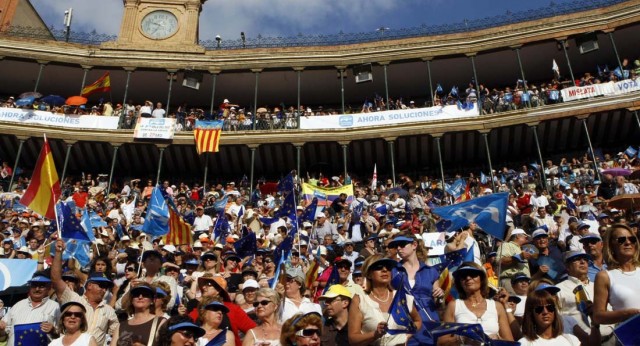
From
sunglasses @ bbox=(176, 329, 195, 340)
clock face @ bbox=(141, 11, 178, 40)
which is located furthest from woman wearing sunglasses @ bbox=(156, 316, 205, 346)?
clock face @ bbox=(141, 11, 178, 40)

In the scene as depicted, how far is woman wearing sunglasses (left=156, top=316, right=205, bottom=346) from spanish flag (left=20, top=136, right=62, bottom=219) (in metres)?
6.47

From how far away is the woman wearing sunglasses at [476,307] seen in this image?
5012 millimetres

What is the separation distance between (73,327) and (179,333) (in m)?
1.38

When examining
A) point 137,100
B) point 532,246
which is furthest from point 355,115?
point 532,246

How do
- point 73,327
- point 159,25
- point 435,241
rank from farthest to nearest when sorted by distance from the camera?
point 159,25 → point 435,241 → point 73,327

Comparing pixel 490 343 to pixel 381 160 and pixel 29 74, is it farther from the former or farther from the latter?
pixel 29 74

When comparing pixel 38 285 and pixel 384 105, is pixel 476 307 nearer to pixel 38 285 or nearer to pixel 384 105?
pixel 38 285

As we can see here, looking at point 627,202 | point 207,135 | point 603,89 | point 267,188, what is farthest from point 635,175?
point 207,135

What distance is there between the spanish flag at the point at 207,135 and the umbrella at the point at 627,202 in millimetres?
15744

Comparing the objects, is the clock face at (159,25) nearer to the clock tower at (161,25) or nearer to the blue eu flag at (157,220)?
the clock tower at (161,25)

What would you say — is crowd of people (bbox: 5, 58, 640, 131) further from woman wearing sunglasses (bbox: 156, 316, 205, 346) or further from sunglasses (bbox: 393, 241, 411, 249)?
woman wearing sunglasses (bbox: 156, 316, 205, 346)

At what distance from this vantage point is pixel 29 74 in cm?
2634

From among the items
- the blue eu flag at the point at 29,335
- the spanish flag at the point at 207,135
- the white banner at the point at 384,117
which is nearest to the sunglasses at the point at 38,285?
the blue eu flag at the point at 29,335

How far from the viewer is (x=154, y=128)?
24.0 meters
